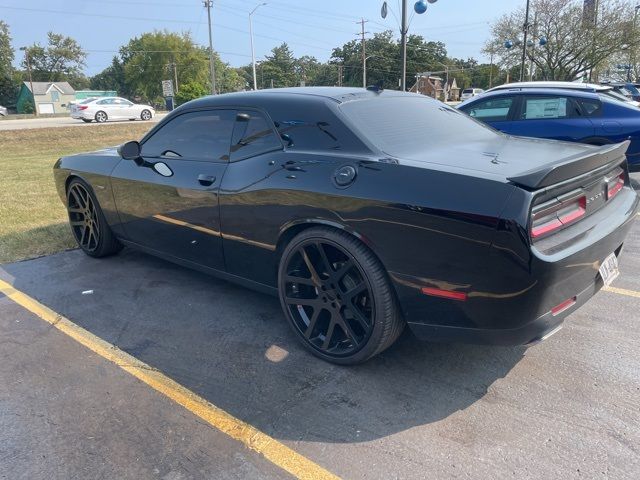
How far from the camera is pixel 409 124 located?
10.5 ft

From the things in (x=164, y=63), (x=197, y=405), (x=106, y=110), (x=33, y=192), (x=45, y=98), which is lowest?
(x=197, y=405)

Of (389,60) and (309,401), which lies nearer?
(309,401)

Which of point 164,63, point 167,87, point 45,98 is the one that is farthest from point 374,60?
point 167,87

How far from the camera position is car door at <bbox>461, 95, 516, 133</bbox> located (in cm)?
744

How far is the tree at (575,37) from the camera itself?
99.5ft

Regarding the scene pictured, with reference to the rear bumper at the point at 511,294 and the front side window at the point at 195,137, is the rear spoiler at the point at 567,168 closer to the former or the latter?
the rear bumper at the point at 511,294

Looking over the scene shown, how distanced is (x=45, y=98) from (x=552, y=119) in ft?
247

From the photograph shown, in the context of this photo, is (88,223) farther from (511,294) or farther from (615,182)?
(615,182)

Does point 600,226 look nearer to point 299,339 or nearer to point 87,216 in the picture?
point 299,339

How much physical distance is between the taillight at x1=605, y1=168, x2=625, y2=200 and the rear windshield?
2.63ft

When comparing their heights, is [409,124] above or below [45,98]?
below

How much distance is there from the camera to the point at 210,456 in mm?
2193

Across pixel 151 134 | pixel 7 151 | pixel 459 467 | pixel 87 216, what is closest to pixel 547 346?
pixel 459 467

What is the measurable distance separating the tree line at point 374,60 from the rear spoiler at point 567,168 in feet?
91.1
